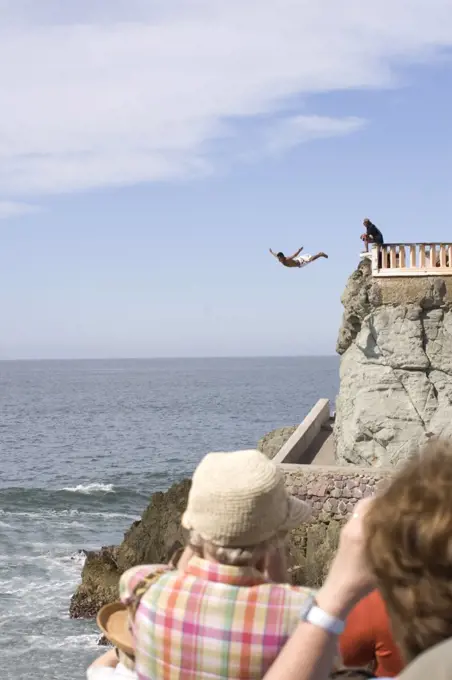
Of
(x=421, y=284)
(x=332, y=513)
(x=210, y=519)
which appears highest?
(x=421, y=284)

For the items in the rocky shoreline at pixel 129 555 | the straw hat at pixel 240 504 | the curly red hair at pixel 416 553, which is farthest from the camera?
the rocky shoreline at pixel 129 555

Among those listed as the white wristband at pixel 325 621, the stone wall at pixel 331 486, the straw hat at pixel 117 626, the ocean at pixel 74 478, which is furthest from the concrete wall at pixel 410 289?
the white wristband at pixel 325 621

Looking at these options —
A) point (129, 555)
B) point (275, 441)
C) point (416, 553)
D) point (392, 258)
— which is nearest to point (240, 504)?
point (416, 553)

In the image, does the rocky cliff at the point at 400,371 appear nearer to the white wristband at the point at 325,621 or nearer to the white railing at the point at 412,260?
the white railing at the point at 412,260

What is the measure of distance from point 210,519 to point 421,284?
16.3 metres

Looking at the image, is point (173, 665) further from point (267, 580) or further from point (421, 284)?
point (421, 284)

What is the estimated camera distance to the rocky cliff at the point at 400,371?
18.5 m

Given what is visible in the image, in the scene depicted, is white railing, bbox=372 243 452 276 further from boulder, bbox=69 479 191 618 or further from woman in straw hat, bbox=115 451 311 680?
woman in straw hat, bbox=115 451 311 680

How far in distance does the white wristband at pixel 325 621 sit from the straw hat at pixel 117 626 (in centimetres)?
90

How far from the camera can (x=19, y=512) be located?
35.2 metres

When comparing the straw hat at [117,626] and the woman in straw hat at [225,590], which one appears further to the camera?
the straw hat at [117,626]

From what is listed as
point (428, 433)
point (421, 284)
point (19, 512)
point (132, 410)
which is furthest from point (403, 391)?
point (132, 410)

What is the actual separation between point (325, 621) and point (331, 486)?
13517mm

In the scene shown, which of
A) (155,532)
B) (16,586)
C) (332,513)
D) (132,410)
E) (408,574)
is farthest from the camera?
(132,410)
